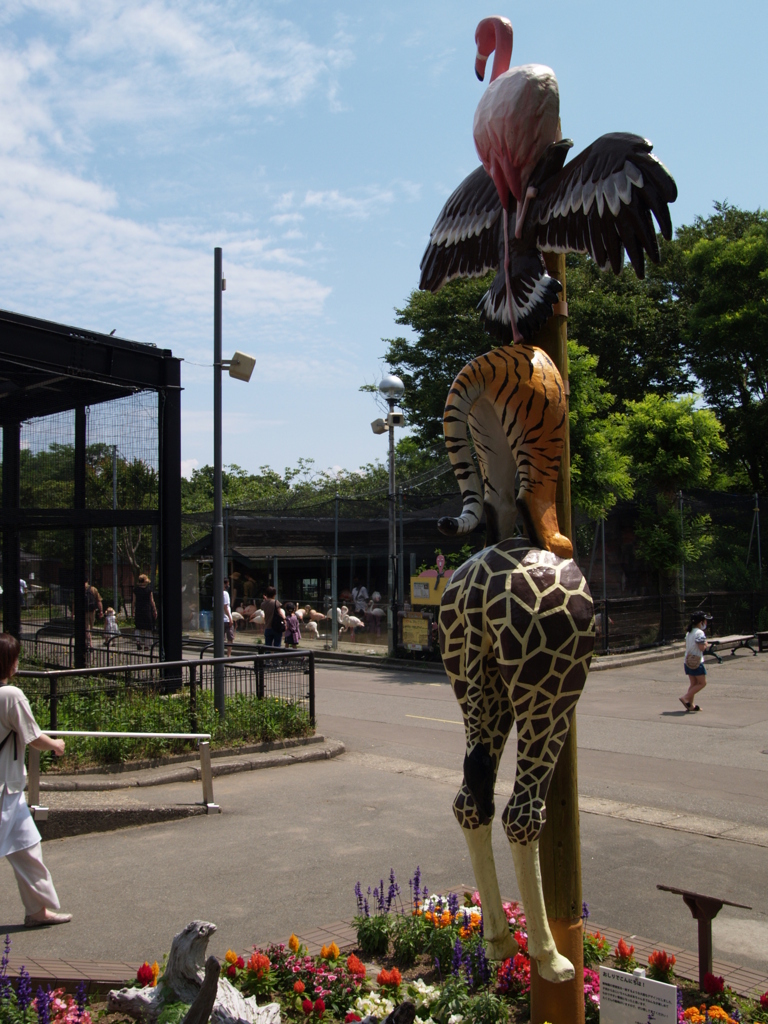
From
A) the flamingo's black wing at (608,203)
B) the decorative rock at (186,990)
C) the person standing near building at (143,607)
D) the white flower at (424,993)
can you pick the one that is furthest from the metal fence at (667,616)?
the flamingo's black wing at (608,203)

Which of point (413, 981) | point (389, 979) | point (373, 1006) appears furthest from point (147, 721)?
point (373, 1006)

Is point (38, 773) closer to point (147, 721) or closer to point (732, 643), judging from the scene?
point (147, 721)

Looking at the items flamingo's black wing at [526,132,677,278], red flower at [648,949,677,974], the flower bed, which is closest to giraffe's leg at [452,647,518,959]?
the flower bed

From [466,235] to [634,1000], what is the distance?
3.22 metres

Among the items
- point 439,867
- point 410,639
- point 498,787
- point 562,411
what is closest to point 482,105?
point 562,411

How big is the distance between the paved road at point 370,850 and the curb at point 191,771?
179mm

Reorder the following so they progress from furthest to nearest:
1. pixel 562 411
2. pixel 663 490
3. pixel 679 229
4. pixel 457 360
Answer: pixel 679 229, pixel 457 360, pixel 663 490, pixel 562 411

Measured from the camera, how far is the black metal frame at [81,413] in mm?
11438

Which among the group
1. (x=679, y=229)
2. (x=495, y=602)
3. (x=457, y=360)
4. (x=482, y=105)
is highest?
(x=679, y=229)

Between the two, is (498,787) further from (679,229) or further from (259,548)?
(679,229)

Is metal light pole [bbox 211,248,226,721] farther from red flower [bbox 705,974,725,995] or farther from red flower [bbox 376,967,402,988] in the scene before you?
red flower [bbox 705,974,725,995]

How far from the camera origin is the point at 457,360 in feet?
91.4

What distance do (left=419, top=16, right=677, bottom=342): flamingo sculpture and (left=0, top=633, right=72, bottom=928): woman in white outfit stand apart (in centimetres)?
373

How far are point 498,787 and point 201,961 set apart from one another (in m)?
5.68
